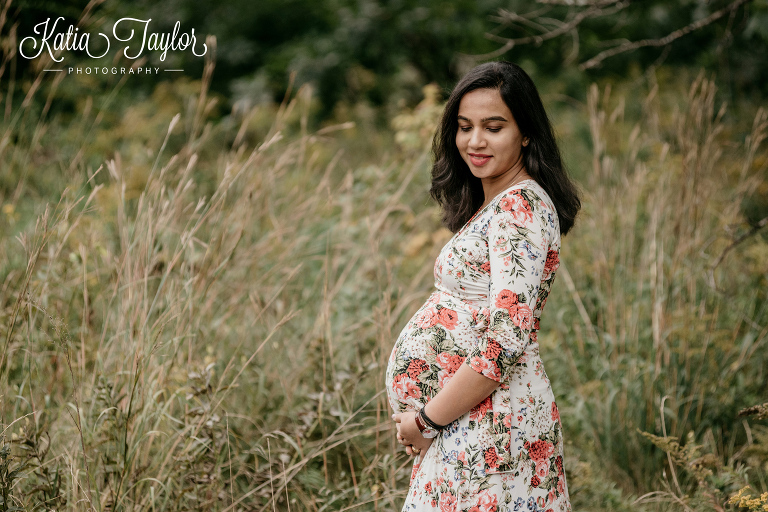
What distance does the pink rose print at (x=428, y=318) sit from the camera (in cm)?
163

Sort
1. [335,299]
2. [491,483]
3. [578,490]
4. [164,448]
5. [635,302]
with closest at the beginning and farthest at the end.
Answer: [491,483], [164,448], [578,490], [635,302], [335,299]

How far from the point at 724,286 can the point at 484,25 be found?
4.17m

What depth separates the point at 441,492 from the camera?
156 cm

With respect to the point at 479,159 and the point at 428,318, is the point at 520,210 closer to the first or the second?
the point at 479,159

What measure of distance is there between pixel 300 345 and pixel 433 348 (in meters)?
1.31

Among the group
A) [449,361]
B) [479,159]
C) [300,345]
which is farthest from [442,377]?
[300,345]

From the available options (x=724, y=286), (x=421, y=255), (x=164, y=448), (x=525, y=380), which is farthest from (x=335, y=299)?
(x=724, y=286)

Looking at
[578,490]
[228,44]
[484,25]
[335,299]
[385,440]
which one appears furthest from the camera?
[228,44]

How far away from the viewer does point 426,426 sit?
1590mm

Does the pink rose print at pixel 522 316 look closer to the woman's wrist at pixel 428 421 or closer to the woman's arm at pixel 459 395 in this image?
the woman's arm at pixel 459 395

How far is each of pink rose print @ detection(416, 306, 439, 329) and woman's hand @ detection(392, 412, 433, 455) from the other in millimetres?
235

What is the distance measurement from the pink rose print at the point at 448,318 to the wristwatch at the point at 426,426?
0.23 m

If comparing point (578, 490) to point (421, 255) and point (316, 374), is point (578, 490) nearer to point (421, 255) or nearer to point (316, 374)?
point (316, 374)

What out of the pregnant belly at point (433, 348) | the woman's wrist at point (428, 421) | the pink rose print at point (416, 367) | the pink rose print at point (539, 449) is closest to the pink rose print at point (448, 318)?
the pregnant belly at point (433, 348)
